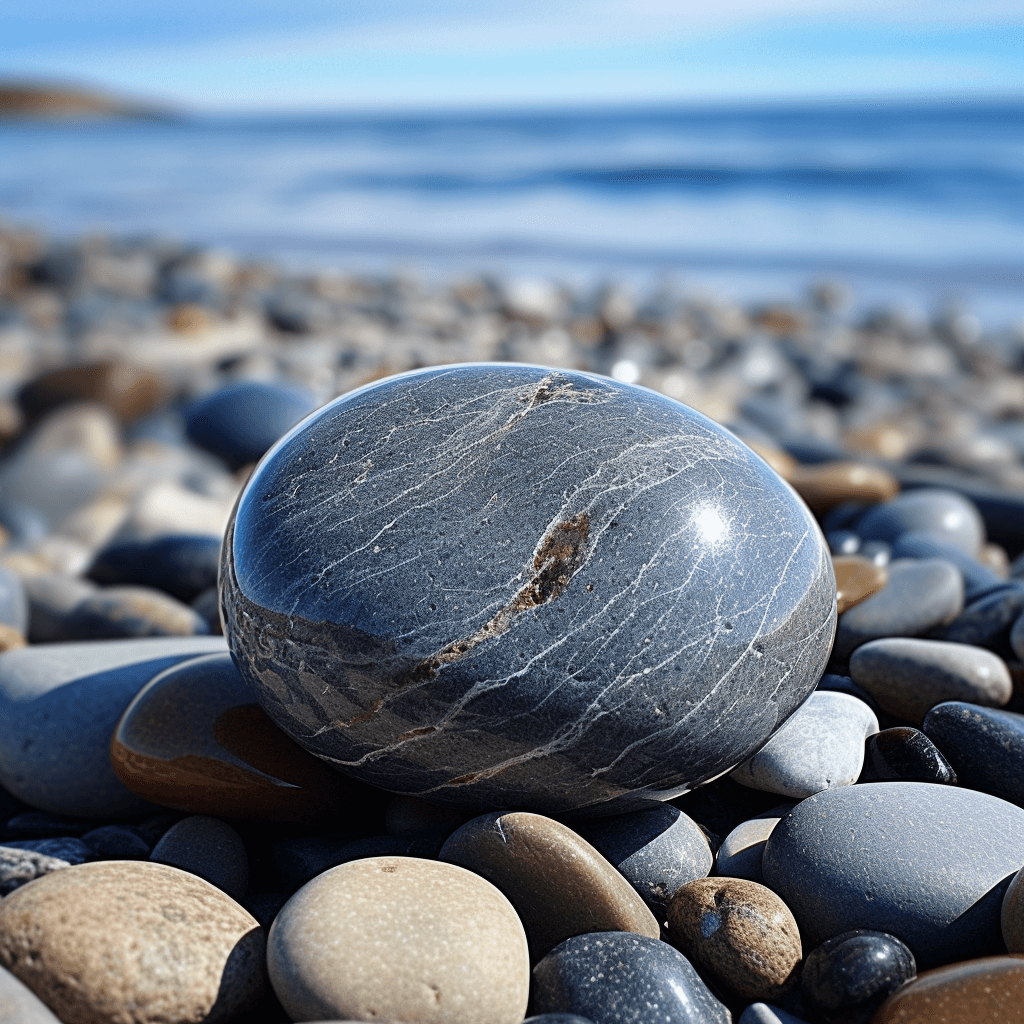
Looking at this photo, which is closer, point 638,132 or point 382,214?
point 382,214

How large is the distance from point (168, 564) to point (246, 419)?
6.09ft

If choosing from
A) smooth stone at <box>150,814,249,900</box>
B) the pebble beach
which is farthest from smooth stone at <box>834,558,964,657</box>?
smooth stone at <box>150,814,249,900</box>

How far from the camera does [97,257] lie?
12.9m

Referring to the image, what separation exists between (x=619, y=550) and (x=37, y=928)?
3.68 feet

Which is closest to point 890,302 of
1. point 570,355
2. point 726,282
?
point 726,282

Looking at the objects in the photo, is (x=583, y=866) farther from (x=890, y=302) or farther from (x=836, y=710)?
(x=890, y=302)

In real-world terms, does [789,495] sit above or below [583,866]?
above

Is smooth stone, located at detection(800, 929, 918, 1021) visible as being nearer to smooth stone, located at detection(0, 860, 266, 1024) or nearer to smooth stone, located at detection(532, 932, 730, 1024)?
smooth stone, located at detection(532, 932, 730, 1024)

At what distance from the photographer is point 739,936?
5.96 ft

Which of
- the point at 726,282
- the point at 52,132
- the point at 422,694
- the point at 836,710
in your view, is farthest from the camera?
the point at 52,132

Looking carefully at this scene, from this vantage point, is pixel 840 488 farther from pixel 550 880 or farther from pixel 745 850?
pixel 550 880

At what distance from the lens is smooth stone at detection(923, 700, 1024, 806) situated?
2184 millimetres

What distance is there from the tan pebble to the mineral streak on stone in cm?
209

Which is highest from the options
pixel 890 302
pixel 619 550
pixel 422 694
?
pixel 619 550
